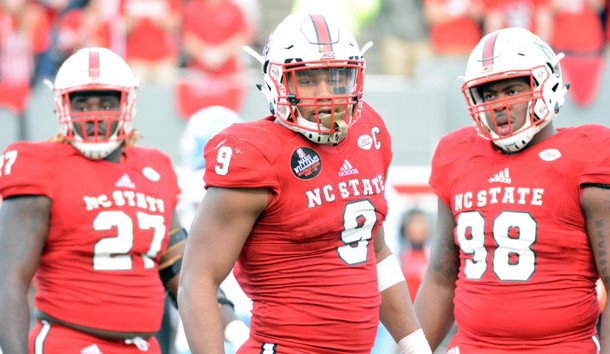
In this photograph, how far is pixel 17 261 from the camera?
4430mm

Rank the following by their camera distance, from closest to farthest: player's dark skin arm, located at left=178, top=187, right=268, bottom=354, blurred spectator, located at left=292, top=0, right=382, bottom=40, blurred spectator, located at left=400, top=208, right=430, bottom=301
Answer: player's dark skin arm, located at left=178, top=187, right=268, bottom=354
blurred spectator, located at left=400, top=208, right=430, bottom=301
blurred spectator, located at left=292, top=0, right=382, bottom=40

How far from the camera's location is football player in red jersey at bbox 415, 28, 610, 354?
4.21 meters

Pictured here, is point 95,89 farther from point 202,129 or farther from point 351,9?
point 351,9

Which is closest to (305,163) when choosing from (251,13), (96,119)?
(96,119)

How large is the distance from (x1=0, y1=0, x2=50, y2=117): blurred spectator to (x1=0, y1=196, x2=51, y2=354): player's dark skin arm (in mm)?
5691

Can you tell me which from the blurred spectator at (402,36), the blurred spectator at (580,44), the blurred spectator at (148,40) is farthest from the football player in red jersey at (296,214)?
the blurred spectator at (402,36)

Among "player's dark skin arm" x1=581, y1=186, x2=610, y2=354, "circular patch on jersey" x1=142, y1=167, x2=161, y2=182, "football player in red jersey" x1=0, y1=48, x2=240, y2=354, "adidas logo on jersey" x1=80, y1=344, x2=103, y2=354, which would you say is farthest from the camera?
"circular patch on jersey" x1=142, y1=167, x2=161, y2=182

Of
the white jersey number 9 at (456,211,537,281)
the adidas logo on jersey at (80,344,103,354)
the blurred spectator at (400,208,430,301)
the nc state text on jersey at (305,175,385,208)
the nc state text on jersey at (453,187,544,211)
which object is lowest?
the blurred spectator at (400,208,430,301)

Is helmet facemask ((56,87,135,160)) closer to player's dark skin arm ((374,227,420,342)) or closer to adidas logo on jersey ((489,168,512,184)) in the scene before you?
player's dark skin arm ((374,227,420,342))

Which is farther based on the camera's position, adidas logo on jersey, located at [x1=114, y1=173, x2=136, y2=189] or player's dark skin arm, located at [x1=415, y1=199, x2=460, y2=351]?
adidas logo on jersey, located at [x1=114, y1=173, x2=136, y2=189]

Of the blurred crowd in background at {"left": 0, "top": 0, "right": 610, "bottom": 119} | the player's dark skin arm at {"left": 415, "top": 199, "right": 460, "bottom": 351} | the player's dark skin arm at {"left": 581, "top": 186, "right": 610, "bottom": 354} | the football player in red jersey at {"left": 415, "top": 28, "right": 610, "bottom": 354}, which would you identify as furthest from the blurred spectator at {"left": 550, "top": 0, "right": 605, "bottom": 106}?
the player's dark skin arm at {"left": 581, "top": 186, "right": 610, "bottom": 354}

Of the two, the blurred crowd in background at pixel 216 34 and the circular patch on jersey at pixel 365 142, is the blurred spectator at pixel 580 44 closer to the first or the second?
the blurred crowd in background at pixel 216 34

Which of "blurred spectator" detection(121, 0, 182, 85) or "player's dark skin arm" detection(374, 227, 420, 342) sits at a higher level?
"blurred spectator" detection(121, 0, 182, 85)

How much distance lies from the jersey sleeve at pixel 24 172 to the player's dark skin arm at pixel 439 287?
1.53 metres
